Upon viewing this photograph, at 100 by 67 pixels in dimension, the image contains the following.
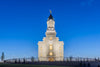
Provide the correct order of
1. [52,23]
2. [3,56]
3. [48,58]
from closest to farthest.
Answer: [48,58], [52,23], [3,56]

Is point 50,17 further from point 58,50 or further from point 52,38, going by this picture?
point 58,50

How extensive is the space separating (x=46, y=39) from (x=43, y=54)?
7.74 metres

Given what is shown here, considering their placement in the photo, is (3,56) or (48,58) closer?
(48,58)

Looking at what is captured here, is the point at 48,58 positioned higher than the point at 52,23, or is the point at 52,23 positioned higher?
the point at 52,23

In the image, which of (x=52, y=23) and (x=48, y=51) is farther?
(x=52, y=23)

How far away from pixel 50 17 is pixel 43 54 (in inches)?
813

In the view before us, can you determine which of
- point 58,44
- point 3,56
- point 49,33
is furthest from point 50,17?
point 3,56

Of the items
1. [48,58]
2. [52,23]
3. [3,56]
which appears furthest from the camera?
[3,56]

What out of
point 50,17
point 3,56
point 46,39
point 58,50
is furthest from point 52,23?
point 3,56

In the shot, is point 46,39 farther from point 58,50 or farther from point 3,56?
point 3,56

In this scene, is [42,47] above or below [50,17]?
below

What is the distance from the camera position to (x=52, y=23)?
7862cm

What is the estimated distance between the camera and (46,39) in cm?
7519

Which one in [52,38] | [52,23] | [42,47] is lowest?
[42,47]
